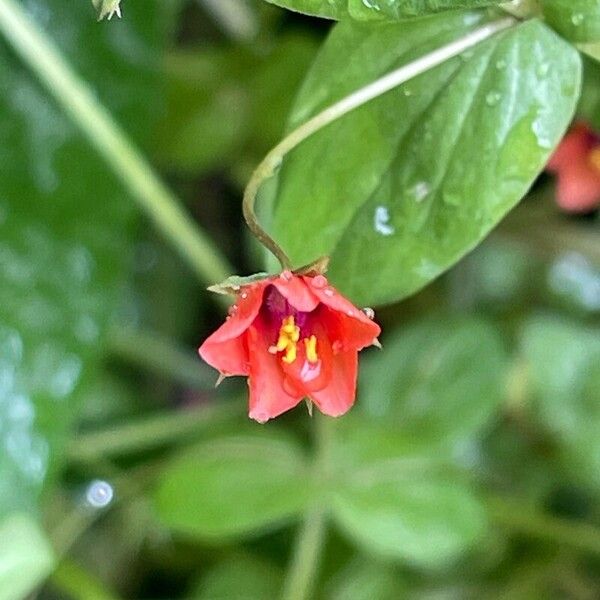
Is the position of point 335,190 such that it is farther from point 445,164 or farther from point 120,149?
point 120,149

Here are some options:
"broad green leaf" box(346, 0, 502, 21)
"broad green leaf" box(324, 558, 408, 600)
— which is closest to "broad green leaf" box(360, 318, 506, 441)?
"broad green leaf" box(324, 558, 408, 600)

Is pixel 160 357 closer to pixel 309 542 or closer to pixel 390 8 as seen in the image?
pixel 309 542

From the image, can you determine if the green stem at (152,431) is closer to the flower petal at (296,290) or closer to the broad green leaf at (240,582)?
the broad green leaf at (240,582)

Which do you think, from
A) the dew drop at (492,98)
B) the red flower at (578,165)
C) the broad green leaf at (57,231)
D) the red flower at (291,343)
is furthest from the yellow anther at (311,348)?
the broad green leaf at (57,231)

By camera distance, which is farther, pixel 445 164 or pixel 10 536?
pixel 10 536

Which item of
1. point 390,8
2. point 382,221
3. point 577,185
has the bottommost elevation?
point 577,185

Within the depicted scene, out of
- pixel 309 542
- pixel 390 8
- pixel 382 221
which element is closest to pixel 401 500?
pixel 309 542

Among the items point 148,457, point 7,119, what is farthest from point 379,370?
point 7,119
